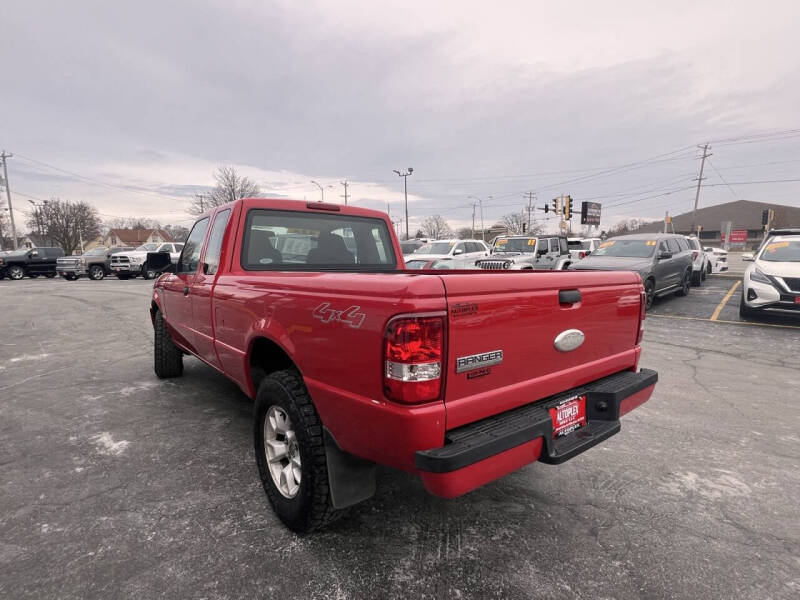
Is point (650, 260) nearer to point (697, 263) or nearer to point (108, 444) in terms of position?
point (697, 263)

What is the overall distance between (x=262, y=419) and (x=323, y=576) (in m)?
0.93

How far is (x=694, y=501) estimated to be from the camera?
2.65 meters

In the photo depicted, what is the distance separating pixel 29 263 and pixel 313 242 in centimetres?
2969

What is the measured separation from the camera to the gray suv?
31.8 ft

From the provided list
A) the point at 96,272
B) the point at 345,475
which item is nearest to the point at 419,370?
the point at 345,475

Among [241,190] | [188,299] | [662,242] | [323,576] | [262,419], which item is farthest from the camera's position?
[241,190]

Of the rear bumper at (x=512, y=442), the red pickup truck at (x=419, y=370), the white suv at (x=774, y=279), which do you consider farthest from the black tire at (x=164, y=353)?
the white suv at (x=774, y=279)

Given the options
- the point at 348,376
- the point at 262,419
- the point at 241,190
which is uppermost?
the point at 241,190

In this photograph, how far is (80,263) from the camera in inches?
912

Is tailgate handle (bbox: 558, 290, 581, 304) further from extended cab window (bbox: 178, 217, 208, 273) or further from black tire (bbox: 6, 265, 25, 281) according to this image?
black tire (bbox: 6, 265, 25, 281)

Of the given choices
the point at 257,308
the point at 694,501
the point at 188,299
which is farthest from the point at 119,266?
the point at 694,501

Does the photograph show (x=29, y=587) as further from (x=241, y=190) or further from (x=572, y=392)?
(x=241, y=190)

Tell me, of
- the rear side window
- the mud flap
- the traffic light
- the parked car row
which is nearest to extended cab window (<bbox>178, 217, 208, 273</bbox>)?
the rear side window

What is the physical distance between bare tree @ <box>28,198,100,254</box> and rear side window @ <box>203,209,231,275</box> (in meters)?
76.7
